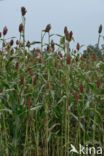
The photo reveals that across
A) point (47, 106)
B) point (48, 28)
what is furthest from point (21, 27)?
point (47, 106)

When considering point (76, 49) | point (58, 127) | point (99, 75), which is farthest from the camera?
point (76, 49)

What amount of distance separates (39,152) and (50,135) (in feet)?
0.46

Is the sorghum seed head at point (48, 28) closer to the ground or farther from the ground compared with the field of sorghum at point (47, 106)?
farther from the ground

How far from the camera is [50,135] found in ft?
9.23

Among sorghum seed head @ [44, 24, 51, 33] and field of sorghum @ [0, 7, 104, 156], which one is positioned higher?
sorghum seed head @ [44, 24, 51, 33]

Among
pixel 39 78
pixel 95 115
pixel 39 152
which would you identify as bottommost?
pixel 39 152

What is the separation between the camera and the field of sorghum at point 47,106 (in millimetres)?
2787

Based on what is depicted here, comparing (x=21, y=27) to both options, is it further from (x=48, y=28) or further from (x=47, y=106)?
(x=47, y=106)

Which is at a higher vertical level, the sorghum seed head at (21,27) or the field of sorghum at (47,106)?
the sorghum seed head at (21,27)

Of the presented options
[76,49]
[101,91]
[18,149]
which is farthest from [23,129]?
[76,49]

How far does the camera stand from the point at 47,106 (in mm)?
2787

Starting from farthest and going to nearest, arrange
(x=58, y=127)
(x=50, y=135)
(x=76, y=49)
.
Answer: (x=76, y=49) → (x=58, y=127) → (x=50, y=135)

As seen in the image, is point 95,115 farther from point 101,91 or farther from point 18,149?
point 18,149

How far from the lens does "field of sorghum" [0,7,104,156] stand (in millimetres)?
2787
